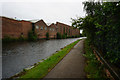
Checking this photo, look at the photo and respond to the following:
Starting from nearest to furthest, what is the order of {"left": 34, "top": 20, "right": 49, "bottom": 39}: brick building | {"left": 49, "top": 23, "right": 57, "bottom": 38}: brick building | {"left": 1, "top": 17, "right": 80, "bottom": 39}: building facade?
1. {"left": 1, "top": 17, "right": 80, "bottom": 39}: building facade
2. {"left": 34, "top": 20, "right": 49, "bottom": 39}: brick building
3. {"left": 49, "top": 23, "right": 57, "bottom": 38}: brick building

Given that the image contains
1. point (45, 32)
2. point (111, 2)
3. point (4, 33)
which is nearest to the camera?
point (111, 2)

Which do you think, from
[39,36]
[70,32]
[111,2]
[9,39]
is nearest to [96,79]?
[111,2]

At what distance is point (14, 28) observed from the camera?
21.7 meters

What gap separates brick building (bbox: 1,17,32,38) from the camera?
1913cm

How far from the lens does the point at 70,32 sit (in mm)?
64750

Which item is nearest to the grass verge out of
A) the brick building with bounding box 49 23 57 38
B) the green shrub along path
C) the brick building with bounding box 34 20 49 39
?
the green shrub along path

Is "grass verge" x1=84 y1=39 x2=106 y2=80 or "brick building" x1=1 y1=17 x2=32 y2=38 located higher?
"brick building" x1=1 y1=17 x2=32 y2=38

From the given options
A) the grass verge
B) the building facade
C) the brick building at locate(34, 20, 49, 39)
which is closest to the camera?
the grass verge

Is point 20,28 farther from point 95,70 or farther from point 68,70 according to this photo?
point 95,70

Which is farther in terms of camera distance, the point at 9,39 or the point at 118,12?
the point at 9,39

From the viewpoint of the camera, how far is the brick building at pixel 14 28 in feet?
62.8

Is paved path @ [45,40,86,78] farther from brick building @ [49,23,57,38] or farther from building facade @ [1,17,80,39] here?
brick building @ [49,23,57,38]

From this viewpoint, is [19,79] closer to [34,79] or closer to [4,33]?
[34,79]

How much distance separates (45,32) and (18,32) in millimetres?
13697
